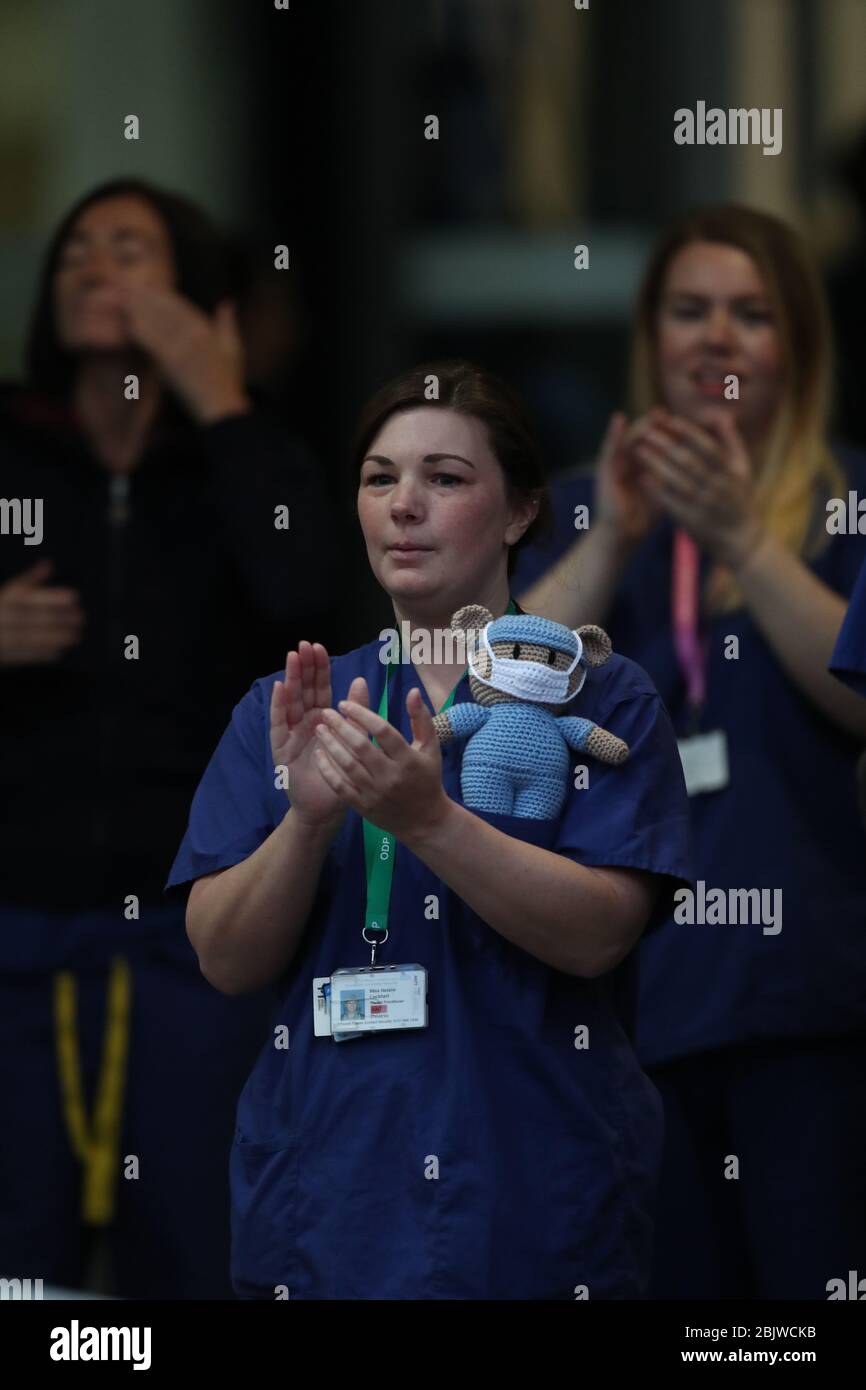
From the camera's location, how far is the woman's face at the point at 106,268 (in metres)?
2.91

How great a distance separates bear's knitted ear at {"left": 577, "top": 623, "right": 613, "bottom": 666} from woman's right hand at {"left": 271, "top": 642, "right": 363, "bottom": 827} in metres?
0.29

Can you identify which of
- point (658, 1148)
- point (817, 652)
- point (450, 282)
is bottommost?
point (658, 1148)

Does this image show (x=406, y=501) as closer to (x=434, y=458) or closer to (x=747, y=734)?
(x=434, y=458)

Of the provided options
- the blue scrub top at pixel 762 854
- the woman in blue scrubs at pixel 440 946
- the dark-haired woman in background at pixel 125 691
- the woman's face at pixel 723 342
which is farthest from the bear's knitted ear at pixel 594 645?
the woman's face at pixel 723 342

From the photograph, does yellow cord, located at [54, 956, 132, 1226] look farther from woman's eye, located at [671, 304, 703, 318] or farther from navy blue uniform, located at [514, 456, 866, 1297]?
woman's eye, located at [671, 304, 703, 318]

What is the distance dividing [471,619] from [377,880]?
10.5 inches

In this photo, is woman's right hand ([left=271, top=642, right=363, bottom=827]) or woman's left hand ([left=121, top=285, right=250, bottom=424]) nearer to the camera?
woman's right hand ([left=271, top=642, right=363, bottom=827])

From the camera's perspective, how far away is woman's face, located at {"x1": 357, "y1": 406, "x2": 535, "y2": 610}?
2.17m

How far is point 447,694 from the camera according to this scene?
2.21m

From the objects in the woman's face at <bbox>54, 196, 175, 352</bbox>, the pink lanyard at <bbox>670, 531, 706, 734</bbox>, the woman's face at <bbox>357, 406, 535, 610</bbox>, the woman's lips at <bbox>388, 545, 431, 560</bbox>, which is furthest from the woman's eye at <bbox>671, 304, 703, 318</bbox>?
the woman's lips at <bbox>388, 545, 431, 560</bbox>

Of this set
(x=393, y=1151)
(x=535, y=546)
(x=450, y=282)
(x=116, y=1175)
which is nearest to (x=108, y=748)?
(x=116, y=1175)

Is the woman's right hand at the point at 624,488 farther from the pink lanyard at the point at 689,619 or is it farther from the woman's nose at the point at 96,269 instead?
the woman's nose at the point at 96,269

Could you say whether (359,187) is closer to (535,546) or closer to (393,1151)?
(535,546)

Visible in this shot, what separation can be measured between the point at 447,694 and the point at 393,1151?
17.6 inches
